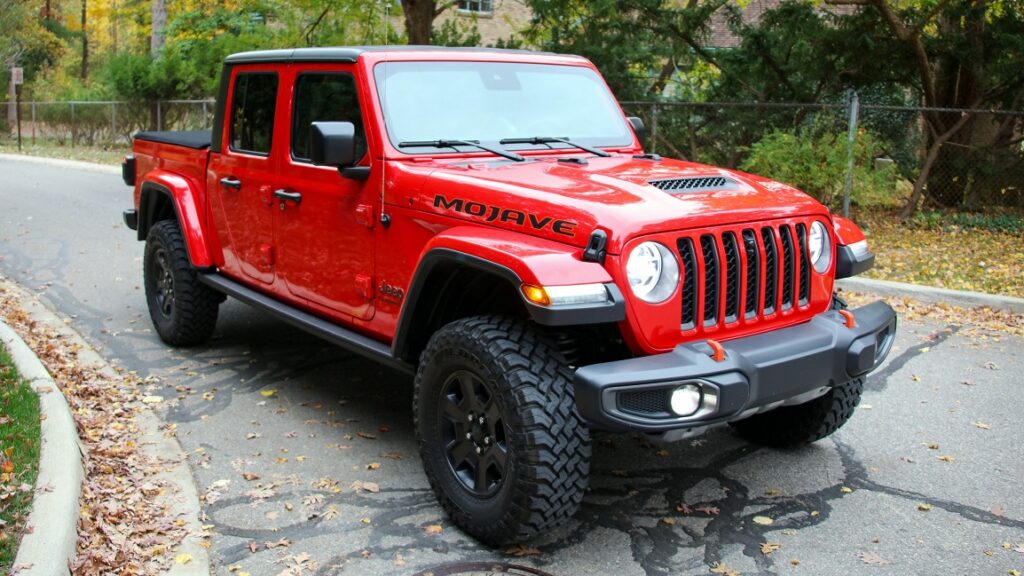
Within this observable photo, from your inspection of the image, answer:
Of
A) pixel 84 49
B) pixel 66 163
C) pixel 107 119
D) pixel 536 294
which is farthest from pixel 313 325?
pixel 84 49

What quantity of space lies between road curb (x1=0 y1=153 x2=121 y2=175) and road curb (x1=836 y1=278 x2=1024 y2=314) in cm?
1558

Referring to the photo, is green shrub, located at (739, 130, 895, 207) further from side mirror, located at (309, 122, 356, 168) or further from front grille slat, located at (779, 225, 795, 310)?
side mirror, located at (309, 122, 356, 168)

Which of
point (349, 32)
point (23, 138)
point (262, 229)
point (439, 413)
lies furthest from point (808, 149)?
point (23, 138)

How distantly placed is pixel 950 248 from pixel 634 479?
7851mm

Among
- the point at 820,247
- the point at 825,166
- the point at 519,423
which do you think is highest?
the point at 825,166

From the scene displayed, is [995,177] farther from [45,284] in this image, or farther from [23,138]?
[23,138]

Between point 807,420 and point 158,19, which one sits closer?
point 807,420

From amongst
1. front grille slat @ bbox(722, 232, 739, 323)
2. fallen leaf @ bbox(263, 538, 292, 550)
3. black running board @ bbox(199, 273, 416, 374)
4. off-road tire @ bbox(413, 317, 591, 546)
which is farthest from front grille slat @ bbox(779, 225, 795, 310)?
fallen leaf @ bbox(263, 538, 292, 550)

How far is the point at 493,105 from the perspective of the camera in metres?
4.93

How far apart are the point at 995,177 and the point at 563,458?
1104 centimetres

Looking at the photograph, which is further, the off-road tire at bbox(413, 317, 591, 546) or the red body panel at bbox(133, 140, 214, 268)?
the red body panel at bbox(133, 140, 214, 268)

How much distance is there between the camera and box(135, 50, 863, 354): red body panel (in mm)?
3654

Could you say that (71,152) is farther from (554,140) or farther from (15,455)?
(554,140)

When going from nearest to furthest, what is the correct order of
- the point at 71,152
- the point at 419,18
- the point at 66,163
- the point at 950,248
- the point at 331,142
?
the point at 331,142 < the point at 950,248 < the point at 419,18 < the point at 66,163 < the point at 71,152
